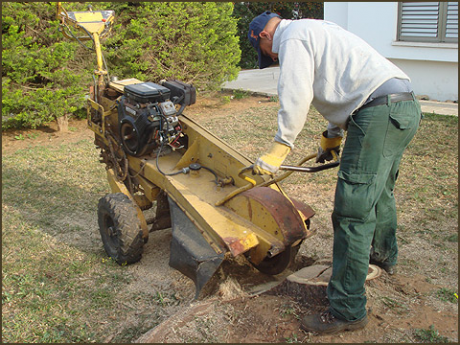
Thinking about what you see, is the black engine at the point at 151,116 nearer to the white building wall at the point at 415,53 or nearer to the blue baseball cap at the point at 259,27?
the blue baseball cap at the point at 259,27

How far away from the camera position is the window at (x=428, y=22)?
31.6 ft

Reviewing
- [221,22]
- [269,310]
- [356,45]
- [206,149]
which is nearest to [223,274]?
[269,310]

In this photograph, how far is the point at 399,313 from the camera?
120 inches

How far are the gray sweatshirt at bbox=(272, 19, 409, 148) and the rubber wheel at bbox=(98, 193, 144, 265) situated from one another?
1.74 metres

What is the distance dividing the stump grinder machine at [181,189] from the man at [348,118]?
15.9 inches

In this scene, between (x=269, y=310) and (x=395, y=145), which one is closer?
(x=395, y=145)

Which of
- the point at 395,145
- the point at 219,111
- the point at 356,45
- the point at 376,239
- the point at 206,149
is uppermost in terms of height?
the point at 356,45

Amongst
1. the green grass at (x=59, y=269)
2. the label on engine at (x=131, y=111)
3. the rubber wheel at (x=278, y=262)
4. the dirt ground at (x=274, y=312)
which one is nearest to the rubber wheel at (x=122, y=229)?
the green grass at (x=59, y=269)

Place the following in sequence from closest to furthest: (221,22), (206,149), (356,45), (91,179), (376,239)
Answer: (356,45)
(376,239)
(206,149)
(91,179)
(221,22)

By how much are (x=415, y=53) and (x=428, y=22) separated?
0.66 metres

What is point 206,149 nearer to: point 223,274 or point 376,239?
point 223,274

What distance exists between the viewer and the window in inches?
380

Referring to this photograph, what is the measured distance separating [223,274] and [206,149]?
3.72ft

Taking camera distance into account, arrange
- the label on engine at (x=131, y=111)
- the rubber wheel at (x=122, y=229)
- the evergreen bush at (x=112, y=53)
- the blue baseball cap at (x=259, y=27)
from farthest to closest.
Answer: the evergreen bush at (x=112, y=53)
the label on engine at (x=131, y=111)
the rubber wheel at (x=122, y=229)
the blue baseball cap at (x=259, y=27)
